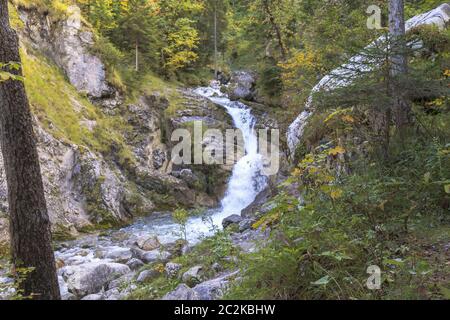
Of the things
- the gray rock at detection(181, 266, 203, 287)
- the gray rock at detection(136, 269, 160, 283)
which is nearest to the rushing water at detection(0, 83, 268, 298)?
the gray rock at detection(136, 269, 160, 283)

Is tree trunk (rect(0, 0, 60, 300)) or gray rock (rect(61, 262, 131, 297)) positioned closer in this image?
tree trunk (rect(0, 0, 60, 300))

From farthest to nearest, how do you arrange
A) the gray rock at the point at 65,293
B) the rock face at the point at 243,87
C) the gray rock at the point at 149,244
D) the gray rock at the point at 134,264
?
the rock face at the point at 243,87 < the gray rock at the point at 149,244 < the gray rock at the point at 134,264 < the gray rock at the point at 65,293

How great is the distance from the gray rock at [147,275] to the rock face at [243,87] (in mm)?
15688

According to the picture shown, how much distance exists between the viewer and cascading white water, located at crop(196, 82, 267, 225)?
1608 cm

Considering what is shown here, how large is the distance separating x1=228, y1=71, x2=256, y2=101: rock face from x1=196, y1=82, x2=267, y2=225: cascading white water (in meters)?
2.67

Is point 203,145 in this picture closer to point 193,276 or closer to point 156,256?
point 156,256

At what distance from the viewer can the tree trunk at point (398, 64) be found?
5.78 meters

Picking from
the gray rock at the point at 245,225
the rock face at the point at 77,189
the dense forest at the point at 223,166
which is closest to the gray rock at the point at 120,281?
the dense forest at the point at 223,166

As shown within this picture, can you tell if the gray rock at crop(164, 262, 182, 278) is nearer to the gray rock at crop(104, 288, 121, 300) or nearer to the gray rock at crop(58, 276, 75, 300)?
the gray rock at crop(104, 288, 121, 300)

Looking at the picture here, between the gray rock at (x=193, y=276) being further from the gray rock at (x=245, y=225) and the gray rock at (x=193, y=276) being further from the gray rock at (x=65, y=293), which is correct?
the gray rock at (x=245, y=225)

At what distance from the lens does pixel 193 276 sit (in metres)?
6.18

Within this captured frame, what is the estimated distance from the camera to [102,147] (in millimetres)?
14938

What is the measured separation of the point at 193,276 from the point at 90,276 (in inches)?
103
